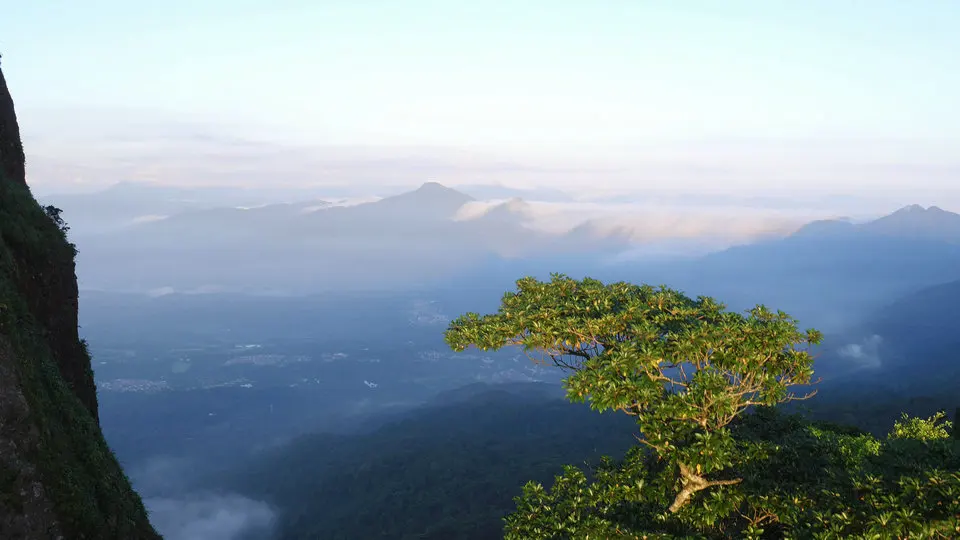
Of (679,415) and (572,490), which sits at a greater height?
(679,415)

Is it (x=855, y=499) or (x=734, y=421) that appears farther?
(x=734, y=421)

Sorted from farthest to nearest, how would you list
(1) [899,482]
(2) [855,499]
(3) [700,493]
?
1. (3) [700,493]
2. (2) [855,499]
3. (1) [899,482]

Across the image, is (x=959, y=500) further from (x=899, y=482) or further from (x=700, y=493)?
(x=700, y=493)

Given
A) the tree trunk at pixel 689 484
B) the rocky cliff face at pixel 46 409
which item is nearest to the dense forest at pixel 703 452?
the tree trunk at pixel 689 484

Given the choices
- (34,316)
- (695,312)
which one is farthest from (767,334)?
(34,316)

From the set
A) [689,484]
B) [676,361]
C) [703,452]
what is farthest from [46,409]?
[689,484]

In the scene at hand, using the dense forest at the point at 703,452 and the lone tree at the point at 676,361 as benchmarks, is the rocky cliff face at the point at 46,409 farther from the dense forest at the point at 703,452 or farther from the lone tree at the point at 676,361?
the lone tree at the point at 676,361

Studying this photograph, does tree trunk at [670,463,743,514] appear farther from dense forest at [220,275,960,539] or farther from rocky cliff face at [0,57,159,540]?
rocky cliff face at [0,57,159,540]
